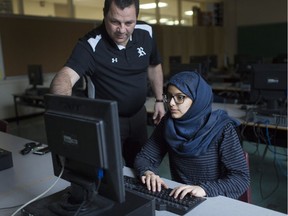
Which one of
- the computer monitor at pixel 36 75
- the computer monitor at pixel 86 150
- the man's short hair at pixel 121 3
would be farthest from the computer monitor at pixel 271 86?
the computer monitor at pixel 36 75

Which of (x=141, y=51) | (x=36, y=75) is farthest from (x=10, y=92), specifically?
(x=141, y=51)

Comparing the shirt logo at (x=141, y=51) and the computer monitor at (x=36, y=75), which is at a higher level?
the shirt logo at (x=141, y=51)

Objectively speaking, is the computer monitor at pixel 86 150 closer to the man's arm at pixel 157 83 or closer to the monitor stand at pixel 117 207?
the monitor stand at pixel 117 207

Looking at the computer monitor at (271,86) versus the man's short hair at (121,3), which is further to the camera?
the computer monitor at (271,86)

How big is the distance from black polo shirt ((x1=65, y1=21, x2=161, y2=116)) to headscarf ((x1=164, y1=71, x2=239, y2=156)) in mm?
518

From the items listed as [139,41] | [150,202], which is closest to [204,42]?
[139,41]

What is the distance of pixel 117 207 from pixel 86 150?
23 cm

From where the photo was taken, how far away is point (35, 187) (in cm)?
138

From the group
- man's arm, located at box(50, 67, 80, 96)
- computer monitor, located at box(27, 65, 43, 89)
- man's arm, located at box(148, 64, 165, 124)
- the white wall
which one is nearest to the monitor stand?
man's arm, located at box(50, 67, 80, 96)

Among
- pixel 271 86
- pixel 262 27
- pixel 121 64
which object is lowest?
pixel 271 86

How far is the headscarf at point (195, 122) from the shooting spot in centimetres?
141

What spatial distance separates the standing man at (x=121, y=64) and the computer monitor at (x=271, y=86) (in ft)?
3.28

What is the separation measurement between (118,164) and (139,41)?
1.33 metres

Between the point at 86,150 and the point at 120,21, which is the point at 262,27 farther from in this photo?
the point at 86,150
